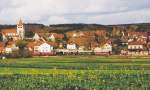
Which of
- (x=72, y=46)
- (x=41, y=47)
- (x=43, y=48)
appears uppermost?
→ (x=72, y=46)

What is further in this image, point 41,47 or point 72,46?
point 72,46

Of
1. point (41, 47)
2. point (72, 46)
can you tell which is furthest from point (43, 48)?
point (72, 46)

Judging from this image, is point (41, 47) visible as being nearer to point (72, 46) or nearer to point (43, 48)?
point (43, 48)

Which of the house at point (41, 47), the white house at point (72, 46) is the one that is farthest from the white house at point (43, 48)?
the white house at point (72, 46)

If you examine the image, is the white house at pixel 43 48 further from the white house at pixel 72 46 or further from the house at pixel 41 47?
the white house at pixel 72 46

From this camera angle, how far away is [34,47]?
7023 inches

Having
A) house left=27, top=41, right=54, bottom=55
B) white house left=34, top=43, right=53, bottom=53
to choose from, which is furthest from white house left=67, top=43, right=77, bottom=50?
white house left=34, top=43, right=53, bottom=53

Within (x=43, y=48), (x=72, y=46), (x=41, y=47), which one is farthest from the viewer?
(x=72, y=46)

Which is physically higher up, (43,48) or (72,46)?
(72,46)

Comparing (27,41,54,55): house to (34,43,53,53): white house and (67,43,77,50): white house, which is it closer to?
(34,43,53,53): white house

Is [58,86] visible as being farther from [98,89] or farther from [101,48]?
[101,48]

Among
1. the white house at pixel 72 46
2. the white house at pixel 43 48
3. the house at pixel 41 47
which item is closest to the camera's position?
the white house at pixel 43 48

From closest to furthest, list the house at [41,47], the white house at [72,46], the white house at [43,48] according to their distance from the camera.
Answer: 1. the white house at [43,48]
2. the house at [41,47]
3. the white house at [72,46]

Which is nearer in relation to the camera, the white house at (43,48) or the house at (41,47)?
the white house at (43,48)
